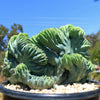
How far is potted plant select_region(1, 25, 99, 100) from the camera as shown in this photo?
5.76 ft

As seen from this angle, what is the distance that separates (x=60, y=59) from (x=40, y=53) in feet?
1.05

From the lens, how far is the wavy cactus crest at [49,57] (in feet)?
5.83

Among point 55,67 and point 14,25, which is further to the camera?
point 14,25

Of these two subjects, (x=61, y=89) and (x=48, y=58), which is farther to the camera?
(x=48, y=58)

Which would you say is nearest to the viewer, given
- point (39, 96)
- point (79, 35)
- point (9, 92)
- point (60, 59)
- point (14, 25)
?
point (39, 96)

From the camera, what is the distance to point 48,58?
194cm

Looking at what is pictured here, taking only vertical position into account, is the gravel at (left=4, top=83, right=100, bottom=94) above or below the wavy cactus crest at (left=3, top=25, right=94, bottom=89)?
below

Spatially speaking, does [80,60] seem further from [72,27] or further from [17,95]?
[17,95]

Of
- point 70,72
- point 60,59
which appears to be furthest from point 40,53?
point 70,72

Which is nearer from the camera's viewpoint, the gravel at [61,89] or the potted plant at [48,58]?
the gravel at [61,89]

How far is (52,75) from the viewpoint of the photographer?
1.97 meters

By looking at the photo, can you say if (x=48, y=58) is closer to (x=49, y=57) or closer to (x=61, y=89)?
(x=49, y=57)

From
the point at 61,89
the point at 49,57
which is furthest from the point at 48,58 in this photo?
the point at 61,89

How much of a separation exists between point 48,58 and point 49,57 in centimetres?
2
